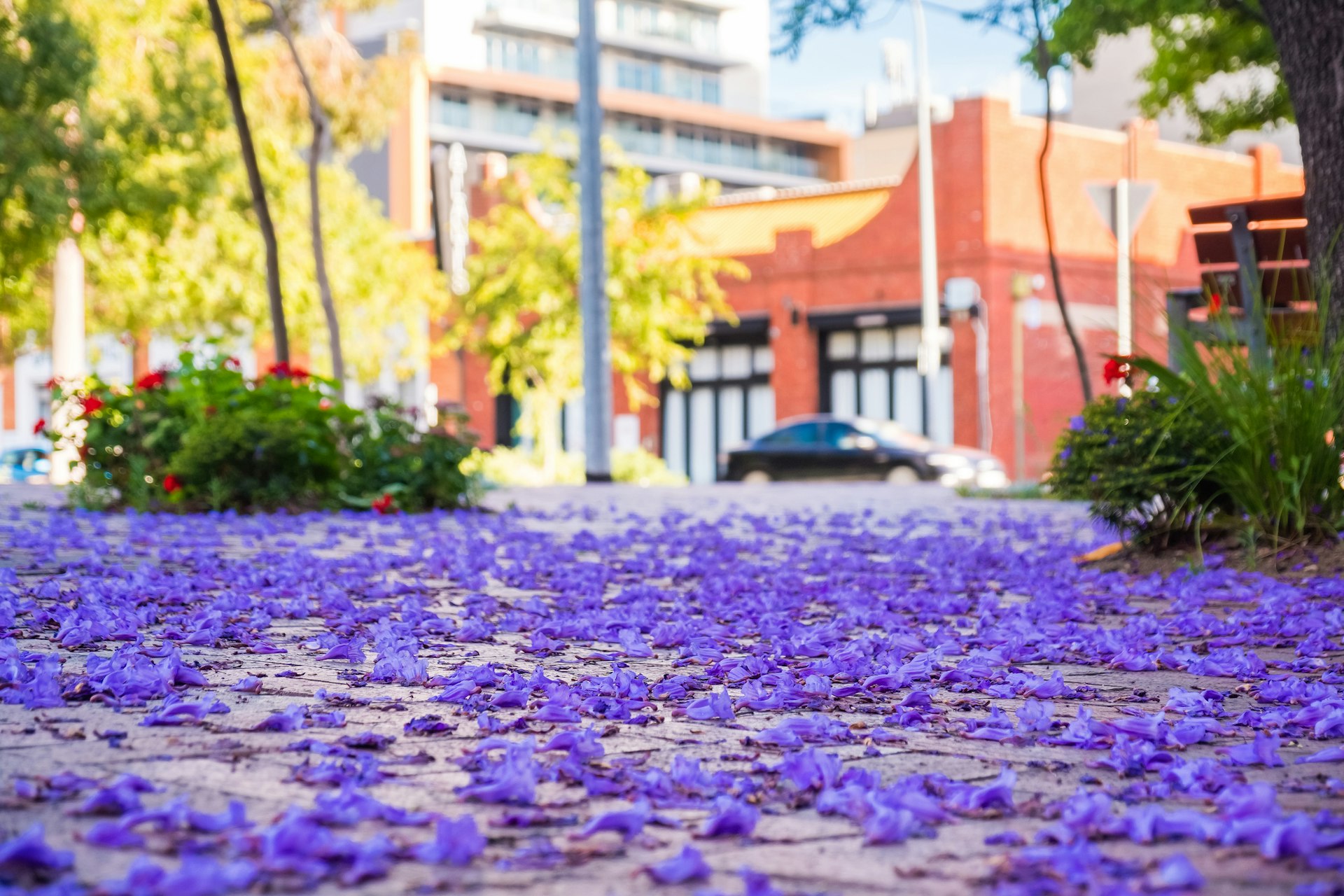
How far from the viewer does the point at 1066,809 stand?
2543 millimetres

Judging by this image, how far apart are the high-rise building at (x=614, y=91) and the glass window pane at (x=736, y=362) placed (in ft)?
74.9

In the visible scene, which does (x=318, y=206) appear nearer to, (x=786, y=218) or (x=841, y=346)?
(x=841, y=346)

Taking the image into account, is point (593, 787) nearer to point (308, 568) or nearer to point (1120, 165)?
point (308, 568)

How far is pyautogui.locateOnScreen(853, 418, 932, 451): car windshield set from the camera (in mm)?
25531

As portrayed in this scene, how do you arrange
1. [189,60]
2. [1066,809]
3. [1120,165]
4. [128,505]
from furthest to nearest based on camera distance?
[1120,165] → [189,60] → [128,505] → [1066,809]

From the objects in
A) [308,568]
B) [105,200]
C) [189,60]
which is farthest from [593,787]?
[189,60]

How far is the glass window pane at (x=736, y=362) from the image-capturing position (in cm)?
3462

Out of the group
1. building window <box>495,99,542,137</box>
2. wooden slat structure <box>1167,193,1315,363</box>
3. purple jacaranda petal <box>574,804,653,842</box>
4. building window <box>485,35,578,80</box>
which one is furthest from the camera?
building window <box>485,35,578,80</box>

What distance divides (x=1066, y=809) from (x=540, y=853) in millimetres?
849

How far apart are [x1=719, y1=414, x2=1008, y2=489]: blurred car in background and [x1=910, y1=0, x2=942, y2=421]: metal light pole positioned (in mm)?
2446

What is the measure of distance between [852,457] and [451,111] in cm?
3959

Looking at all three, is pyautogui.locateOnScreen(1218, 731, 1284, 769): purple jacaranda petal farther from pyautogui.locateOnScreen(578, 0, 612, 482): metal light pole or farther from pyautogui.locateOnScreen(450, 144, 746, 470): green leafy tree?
pyautogui.locateOnScreen(450, 144, 746, 470): green leafy tree

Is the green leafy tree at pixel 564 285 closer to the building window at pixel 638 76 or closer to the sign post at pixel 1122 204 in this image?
the sign post at pixel 1122 204

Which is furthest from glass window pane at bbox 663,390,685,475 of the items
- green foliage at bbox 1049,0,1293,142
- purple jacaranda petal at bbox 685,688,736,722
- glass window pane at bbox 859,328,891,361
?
purple jacaranda petal at bbox 685,688,736,722
